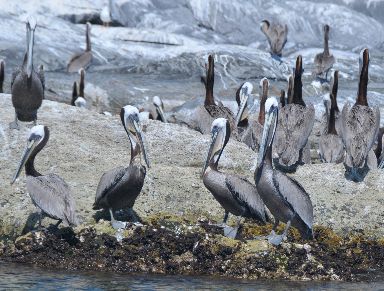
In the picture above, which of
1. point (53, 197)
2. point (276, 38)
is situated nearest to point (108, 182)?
point (53, 197)

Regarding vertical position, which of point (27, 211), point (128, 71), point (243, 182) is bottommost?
point (128, 71)

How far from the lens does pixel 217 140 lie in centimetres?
940

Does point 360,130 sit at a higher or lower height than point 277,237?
higher

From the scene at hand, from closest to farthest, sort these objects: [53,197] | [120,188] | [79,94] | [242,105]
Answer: [53,197], [120,188], [242,105], [79,94]

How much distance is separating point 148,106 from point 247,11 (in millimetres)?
12948

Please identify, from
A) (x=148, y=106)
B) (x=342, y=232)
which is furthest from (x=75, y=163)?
(x=148, y=106)

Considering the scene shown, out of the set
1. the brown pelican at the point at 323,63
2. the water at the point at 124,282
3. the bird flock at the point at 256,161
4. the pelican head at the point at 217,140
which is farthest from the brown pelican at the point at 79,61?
the water at the point at 124,282

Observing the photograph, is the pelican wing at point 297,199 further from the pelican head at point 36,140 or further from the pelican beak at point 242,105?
the pelican beak at point 242,105

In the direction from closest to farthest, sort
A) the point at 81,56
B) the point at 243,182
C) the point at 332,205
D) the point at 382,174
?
the point at 243,182 < the point at 332,205 < the point at 382,174 < the point at 81,56

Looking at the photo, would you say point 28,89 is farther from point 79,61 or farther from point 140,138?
point 79,61

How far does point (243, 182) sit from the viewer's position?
Answer: 29.3 ft

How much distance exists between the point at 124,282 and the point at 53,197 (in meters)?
1.05

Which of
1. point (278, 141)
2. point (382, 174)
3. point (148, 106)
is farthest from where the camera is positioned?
point (148, 106)

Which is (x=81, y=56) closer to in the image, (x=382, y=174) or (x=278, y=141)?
(x=278, y=141)
